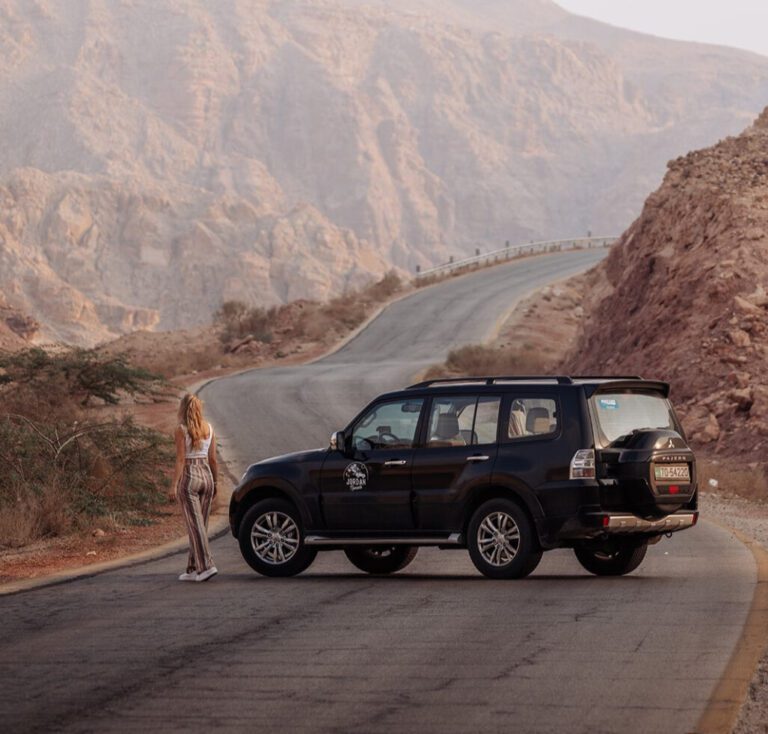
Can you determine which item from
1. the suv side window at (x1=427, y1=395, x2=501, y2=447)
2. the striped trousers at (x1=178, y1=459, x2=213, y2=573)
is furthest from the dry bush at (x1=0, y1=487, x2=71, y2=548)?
the suv side window at (x1=427, y1=395, x2=501, y2=447)

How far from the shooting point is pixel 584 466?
1456 centimetres

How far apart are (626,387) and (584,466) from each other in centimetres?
107

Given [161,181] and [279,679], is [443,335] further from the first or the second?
[161,181]

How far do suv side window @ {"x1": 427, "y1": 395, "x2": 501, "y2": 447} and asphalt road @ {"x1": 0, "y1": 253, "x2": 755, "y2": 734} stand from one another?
4.48 ft

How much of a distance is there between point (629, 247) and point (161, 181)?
116 meters

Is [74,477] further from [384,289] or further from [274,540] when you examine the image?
[384,289]

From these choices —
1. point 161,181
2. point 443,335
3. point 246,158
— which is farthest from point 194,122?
point 443,335

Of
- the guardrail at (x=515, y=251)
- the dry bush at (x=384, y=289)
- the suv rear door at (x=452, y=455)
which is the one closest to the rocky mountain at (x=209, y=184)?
the guardrail at (x=515, y=251)

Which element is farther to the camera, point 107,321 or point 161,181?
point 161,181

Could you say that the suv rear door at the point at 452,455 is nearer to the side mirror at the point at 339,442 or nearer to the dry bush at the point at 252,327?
the side mirror at the point at 339,442

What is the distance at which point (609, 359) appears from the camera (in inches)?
1614

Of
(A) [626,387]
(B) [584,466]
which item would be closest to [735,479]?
(A) [626,387]

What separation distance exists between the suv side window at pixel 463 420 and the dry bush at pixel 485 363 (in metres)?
34.4

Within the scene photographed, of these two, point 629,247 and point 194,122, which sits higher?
point 194,122
